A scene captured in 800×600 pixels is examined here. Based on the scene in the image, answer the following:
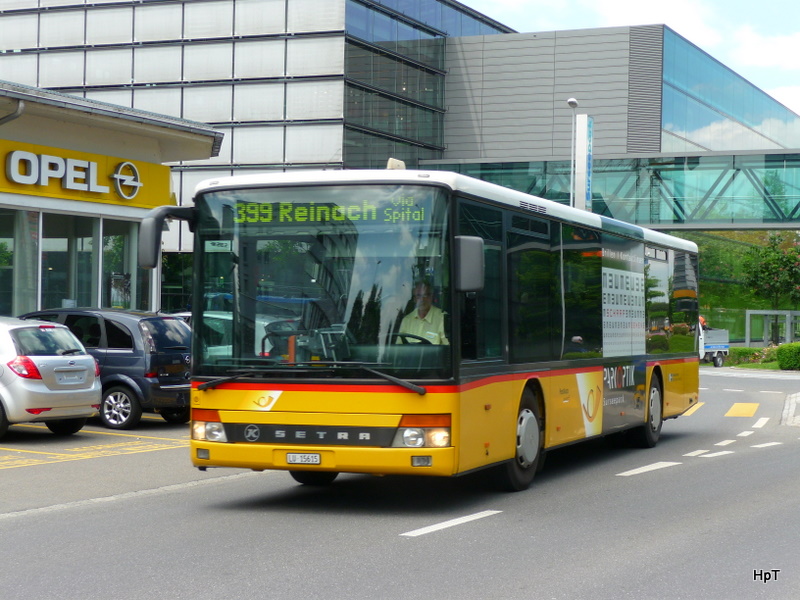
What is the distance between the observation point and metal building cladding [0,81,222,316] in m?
22.4

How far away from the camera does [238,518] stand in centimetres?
911

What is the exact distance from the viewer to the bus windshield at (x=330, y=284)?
356 inches

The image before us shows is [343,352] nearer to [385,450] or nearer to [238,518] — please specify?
[385,450]

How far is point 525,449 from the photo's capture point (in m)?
10.7

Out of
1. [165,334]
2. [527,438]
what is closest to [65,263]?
[165,334]

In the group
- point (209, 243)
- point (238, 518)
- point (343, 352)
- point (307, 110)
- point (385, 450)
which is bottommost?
point (238, 518)

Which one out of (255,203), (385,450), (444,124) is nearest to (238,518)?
(385,450)

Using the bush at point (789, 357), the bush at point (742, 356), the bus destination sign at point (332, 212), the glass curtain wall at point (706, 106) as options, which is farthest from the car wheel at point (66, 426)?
the glass curtain wall at point (706, 106)

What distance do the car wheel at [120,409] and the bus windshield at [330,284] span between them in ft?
24.6

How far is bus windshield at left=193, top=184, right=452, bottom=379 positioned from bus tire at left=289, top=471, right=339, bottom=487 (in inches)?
80.5

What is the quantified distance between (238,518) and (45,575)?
92.4 inches

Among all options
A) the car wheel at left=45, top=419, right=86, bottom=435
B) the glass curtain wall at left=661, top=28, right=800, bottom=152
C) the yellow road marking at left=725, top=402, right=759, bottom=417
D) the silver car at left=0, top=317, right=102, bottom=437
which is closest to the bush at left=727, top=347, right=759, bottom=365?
the glass curtain wall at left=661, top=28, right=800, bottom=152

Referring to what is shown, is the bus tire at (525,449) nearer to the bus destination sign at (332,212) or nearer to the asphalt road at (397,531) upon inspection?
the asphalt road at (397,531)

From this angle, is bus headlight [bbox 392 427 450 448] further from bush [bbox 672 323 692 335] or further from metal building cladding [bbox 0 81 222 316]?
metal building cladding [bbox 0 81 222 316]
